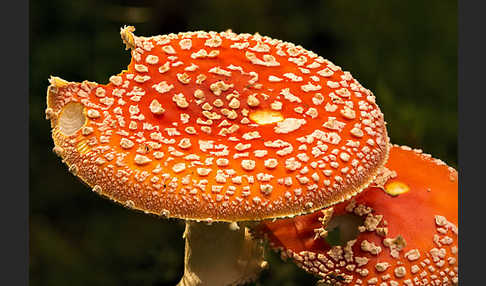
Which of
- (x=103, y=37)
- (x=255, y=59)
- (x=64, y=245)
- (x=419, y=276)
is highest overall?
(x=255, y=59)

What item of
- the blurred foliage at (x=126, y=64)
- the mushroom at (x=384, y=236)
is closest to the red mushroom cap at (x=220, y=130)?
the mushroom at (x=384, y=236)

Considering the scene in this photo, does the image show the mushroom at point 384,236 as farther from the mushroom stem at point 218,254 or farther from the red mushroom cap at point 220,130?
the red mushroom cap at point 220,130

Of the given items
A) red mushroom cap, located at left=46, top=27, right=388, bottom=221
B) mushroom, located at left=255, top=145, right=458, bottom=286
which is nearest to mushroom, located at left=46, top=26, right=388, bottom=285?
red mushroom cap, located at left=46, top=27, right=388, bottom=221

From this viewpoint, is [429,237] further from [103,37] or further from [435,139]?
[103,37]

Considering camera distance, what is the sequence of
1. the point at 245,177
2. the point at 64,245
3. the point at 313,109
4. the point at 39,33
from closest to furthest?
1. the point at 245,177
2. the point at 313,109
3. the point at 64,245
4. the point at 39,33

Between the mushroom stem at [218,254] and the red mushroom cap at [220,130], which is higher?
the red mushroom cap at [220,130]

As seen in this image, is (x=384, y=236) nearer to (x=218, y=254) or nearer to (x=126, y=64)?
(x=218, y=254)

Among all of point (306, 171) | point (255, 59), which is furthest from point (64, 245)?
point (306, 171)
